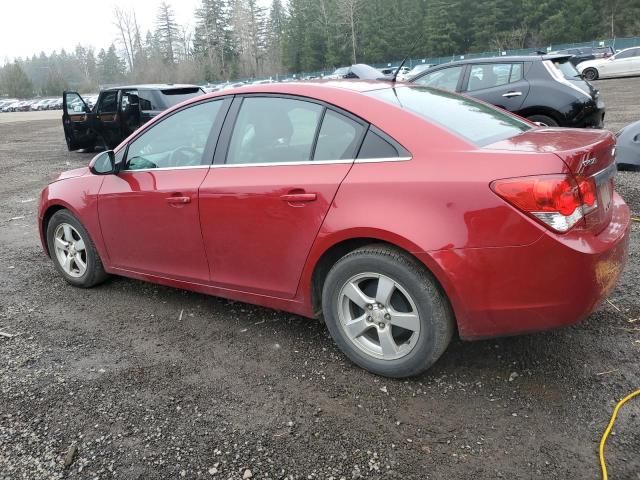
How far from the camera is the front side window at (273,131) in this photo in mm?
3096

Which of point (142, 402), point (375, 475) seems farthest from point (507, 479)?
point (142, 402)

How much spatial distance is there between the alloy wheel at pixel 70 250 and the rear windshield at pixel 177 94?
763 centimetres

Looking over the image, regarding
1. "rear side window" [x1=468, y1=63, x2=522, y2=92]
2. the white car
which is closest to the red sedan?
"rear side window" [x1=468, y1=63, x2=522, y2=92]

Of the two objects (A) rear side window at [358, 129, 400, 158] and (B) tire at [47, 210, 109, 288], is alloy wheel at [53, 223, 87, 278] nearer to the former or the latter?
(B) tire at [47, 210, 109, 288]

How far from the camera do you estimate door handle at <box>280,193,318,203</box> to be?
9.52 ft

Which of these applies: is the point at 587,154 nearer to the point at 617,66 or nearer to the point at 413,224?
the point at 413,224

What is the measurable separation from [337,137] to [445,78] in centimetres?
630

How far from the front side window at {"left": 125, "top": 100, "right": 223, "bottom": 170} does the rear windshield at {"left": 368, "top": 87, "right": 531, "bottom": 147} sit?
117 centimetres

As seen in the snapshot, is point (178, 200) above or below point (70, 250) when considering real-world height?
above

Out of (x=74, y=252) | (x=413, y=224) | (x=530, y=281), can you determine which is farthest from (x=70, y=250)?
(x=530, y=281)

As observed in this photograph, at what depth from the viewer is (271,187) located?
3061 millimetres

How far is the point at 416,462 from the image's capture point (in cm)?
229

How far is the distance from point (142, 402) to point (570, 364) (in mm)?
2302

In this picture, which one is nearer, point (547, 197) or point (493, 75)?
point (547, 197)
